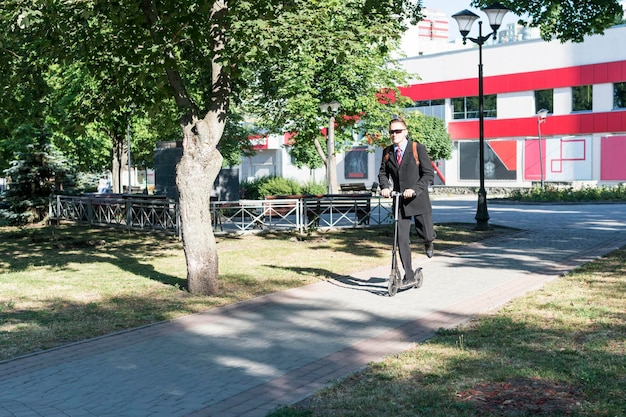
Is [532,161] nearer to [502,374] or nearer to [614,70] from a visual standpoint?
[614,70]

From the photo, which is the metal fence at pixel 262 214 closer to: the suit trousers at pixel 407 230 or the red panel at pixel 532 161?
the suit trousers at pixel 407 230

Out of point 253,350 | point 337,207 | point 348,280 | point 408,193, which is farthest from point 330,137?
point 253,350

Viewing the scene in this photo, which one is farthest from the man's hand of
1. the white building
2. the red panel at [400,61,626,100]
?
the red panel at [400,61,626,100]

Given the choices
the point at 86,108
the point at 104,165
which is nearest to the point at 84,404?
the point at 86,108

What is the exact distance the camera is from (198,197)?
10023mm

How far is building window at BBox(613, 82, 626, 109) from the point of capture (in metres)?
45.7

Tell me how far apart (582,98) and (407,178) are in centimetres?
4147

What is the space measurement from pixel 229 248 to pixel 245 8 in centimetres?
784

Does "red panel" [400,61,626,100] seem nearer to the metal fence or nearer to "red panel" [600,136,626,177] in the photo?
"red panel" [600,136,626,177]

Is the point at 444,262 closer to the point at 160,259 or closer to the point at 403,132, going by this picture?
the point at 403,132

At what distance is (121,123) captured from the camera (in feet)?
42.5

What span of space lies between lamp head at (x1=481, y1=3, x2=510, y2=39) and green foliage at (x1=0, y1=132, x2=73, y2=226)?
15.7m

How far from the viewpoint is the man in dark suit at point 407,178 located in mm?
9234

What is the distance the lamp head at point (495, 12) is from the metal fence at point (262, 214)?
5.46m
